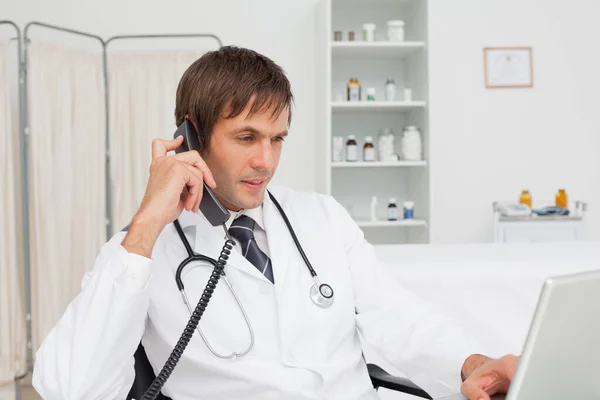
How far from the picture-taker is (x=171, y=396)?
1257 millimetres

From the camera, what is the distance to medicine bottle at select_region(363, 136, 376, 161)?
382 cm

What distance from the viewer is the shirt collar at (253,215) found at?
1365 millimetres

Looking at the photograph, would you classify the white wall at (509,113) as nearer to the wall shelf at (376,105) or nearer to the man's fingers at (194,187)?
the wall shelf at (376,105)

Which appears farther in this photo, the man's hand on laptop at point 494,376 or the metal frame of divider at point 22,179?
the metal frame of divider at point 22,179

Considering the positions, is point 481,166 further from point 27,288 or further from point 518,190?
point 27,288

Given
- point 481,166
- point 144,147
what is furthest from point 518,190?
point 144,147

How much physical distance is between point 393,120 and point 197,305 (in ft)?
10.2

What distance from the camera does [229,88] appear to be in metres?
1.28

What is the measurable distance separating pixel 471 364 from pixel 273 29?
11.0 feet

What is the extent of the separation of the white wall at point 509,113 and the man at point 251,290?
9.59 ft

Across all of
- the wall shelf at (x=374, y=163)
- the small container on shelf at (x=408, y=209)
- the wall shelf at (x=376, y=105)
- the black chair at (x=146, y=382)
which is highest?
the wall shelf at (x=376, y=105)

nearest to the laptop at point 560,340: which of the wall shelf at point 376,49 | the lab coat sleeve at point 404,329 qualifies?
the lab coat sleeve at point 404,329

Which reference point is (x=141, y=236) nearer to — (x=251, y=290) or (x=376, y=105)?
(x=251, y=290)

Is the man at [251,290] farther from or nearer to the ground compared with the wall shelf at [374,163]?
nearer to the ground
